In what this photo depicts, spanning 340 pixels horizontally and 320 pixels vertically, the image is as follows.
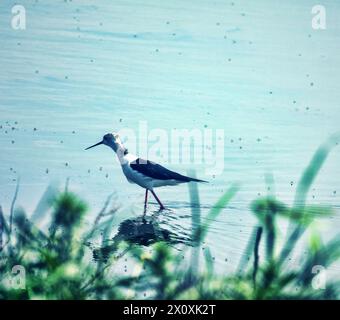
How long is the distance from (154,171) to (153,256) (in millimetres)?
375

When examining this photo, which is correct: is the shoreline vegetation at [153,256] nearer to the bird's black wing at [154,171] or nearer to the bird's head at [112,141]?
the bird's black wing at [154,171]

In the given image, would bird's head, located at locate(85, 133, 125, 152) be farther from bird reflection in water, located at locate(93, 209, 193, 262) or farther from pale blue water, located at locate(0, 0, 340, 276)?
bird reflection in water, located at locate(93, 209, 193, 262)

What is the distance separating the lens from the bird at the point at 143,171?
397 cm

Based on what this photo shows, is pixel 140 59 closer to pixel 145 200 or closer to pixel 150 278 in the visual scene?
pixel 145 200

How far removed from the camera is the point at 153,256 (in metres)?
3.96

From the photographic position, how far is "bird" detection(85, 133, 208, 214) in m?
3.97

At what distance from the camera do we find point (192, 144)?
13.1ft

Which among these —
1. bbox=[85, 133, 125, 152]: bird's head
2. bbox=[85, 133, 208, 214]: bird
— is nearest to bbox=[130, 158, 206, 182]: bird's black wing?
bbox=[85, 133, 208, 214]: bird

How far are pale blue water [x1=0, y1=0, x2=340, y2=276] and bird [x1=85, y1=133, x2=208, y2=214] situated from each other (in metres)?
0.03

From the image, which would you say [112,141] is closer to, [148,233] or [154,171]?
[154,171]

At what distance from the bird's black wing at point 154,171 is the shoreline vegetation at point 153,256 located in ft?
0.27

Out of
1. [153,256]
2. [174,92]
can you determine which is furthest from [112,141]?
[153,256]
